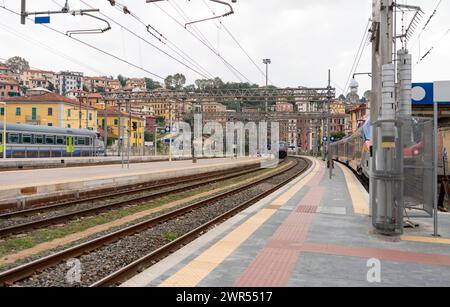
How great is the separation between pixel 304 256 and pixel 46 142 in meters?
34.4

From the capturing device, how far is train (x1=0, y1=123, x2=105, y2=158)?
3288 centimetres

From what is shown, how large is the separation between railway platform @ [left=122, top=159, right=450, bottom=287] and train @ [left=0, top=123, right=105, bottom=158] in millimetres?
27759

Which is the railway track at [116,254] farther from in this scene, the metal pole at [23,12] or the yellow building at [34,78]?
the yellow building at [34,78]

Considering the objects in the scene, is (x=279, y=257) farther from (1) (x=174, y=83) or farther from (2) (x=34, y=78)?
(2) (x=34, y=78)

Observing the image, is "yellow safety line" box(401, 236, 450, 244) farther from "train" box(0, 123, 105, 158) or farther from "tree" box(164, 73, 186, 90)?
"train" box(0, 123, 105, 158)

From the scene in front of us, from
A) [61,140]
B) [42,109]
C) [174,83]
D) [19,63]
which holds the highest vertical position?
[19,63]

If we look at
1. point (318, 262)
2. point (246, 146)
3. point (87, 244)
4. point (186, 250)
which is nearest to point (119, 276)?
point (186, 250)

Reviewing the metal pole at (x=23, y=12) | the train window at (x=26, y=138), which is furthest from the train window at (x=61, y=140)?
the metal pole at (x=23, y=12)

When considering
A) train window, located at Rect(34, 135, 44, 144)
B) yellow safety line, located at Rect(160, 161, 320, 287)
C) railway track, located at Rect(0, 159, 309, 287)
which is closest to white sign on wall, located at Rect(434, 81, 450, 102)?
yellow safety line, located at Rect(160, 161, 320, 287)

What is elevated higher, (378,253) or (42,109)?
(42,109)

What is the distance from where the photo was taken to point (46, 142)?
36.6 metres

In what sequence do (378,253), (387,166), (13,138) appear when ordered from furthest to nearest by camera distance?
(13,138), (387,166), (378,253)

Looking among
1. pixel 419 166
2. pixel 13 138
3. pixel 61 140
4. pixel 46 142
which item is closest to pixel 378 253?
pixel 419 166
